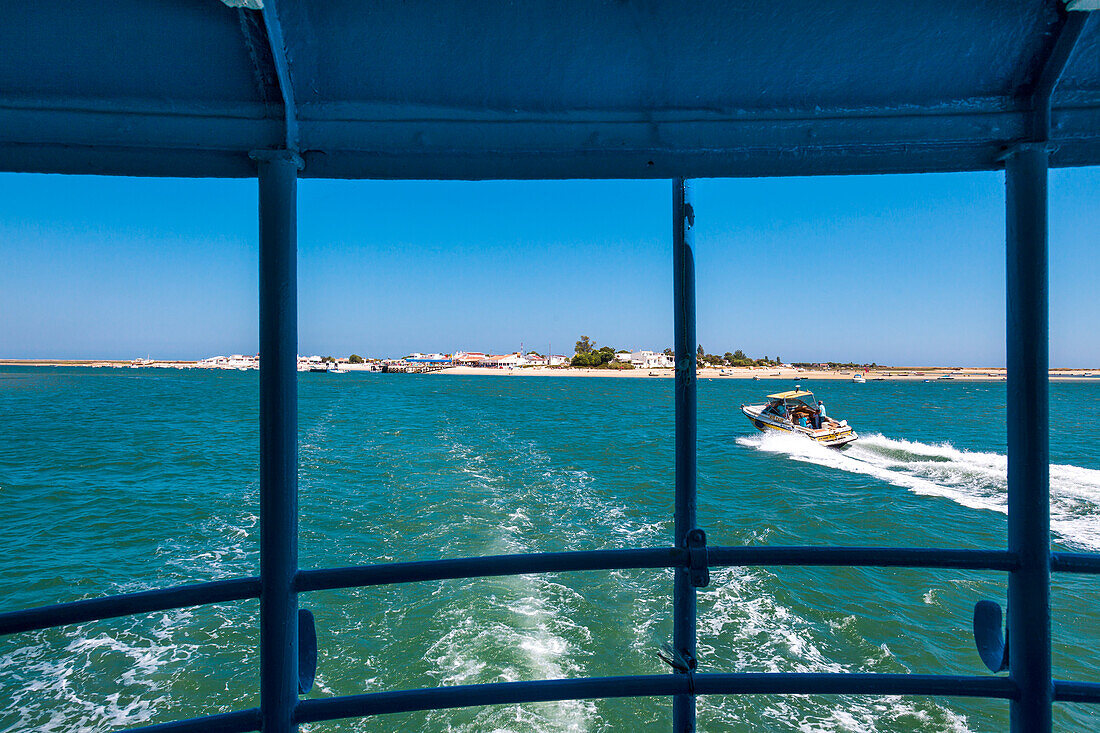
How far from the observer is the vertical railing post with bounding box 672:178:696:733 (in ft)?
3.84

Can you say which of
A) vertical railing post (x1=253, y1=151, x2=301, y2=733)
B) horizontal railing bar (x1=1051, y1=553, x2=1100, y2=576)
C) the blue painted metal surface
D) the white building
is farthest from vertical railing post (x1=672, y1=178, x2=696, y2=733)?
the white building

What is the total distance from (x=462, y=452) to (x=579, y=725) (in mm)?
12620

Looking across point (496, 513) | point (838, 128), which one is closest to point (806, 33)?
point (838, 128)

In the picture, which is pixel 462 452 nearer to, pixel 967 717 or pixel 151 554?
pixel 151 554

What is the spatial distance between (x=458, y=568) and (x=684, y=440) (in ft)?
2.01

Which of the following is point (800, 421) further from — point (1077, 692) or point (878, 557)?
point (878, 557)

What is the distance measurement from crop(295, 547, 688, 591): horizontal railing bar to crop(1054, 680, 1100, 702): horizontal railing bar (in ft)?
3.08

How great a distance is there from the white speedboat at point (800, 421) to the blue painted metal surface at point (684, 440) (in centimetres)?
2147

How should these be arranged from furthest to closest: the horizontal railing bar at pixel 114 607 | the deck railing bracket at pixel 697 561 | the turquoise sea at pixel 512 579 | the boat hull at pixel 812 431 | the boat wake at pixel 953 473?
the boat hull at pixel 812 431 < the boat wake at pixel 953 473 < the turquoise sea at pixel 512 579 < the deck railing bracket at pixel 697 561 < the horizontal railing bar at pixel 114 607

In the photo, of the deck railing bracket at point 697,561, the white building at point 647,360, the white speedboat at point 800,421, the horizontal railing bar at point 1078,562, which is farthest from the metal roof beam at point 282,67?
the white building at point 647,360

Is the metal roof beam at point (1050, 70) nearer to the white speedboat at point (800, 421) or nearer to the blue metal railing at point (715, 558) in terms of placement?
the blue metal railing at point (715, 558)

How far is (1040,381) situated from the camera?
1.09 meters

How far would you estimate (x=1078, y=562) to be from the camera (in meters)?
Result: 1.03

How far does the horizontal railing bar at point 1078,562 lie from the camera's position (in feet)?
3.31
